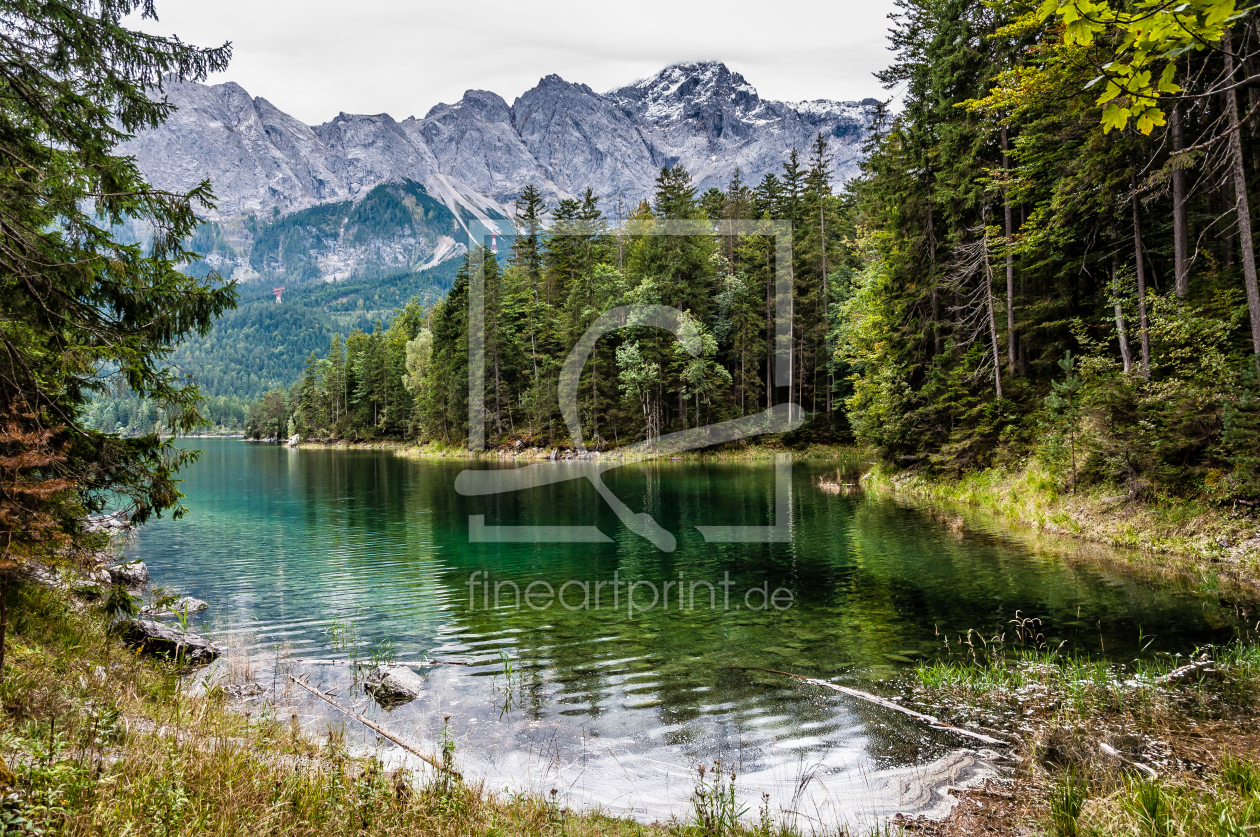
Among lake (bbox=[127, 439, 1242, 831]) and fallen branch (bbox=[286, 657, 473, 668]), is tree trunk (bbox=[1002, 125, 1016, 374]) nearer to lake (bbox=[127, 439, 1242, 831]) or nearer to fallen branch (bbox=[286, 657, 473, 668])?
lake (bbox=[127, 439, 1242, 831])

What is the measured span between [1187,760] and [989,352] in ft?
74.6

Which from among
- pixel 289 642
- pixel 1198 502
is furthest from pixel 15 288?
pixel 1198 502

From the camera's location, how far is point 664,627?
11961mm

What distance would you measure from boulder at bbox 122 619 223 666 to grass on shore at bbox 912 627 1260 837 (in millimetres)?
10467

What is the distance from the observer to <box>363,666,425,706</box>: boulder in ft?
28.9

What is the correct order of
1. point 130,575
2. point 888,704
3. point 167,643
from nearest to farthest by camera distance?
point 888,704, point 167,643, point 130,575

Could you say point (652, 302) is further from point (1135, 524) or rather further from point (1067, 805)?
Result: point (1067, 805)

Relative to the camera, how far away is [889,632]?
36.5ft

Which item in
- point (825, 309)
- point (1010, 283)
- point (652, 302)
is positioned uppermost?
point (652, 302)

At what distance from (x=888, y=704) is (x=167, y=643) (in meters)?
10.7

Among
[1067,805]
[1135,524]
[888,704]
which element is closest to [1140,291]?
[1135,524]

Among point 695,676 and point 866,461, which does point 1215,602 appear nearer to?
point 695,676

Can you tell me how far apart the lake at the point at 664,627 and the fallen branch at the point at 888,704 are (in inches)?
5.5

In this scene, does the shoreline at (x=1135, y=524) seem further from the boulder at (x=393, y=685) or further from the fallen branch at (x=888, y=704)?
the boulder at (x=393, y=685)
